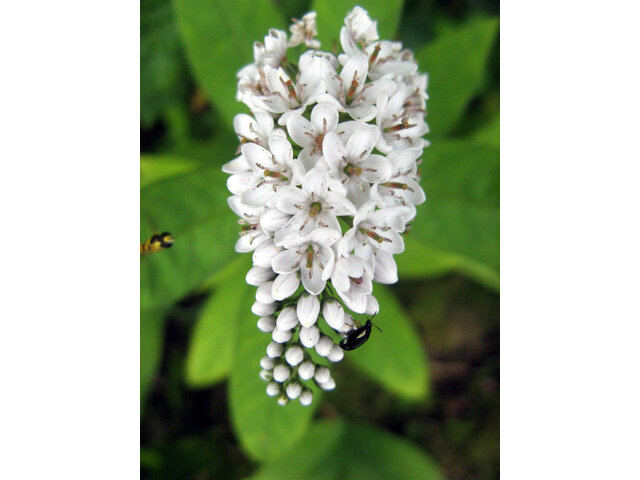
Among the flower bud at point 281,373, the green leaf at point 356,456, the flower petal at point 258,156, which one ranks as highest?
the flower petal at point 258,156

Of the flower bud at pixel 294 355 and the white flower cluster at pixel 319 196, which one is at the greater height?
the white flower cluster at pixel 319 196

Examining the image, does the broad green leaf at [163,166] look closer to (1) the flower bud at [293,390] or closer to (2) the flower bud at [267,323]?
(2) the flower bud at [267,323]

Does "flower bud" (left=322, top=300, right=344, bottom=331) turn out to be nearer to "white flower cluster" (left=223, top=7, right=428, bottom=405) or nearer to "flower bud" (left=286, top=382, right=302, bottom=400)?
"white flower cluster" (left=223, top=7, right=428, bottom=405)

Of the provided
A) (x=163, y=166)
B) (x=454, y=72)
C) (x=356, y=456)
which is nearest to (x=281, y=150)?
(x=163, y=166)

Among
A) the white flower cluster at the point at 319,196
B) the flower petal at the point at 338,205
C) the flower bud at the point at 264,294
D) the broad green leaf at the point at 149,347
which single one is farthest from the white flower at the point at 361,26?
the broad green leaf at the point at 149,347

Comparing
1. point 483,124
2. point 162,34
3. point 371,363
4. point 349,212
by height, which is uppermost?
point 162,34
